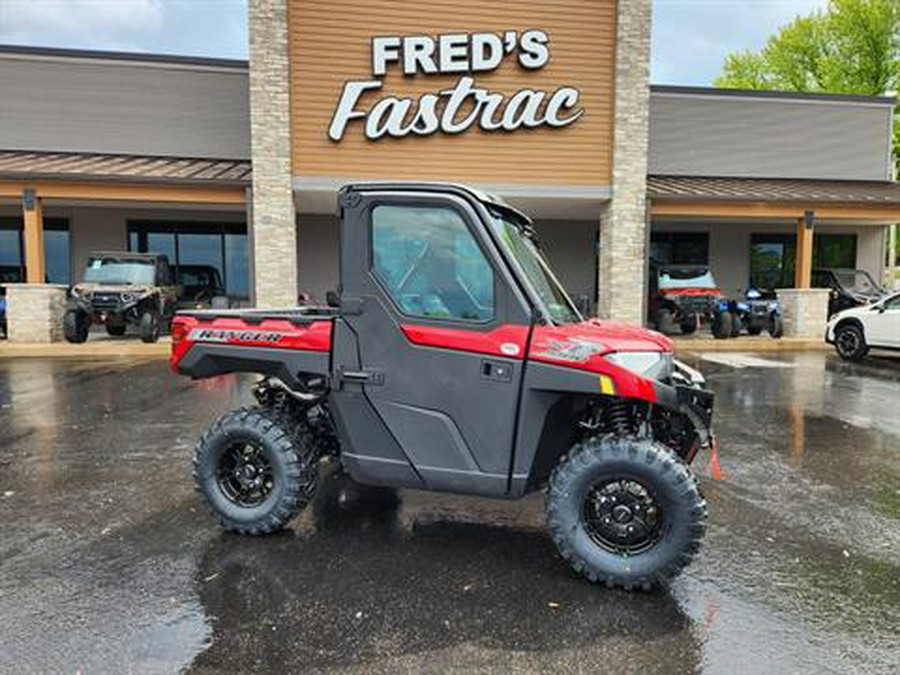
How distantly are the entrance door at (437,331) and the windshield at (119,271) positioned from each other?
12.7 metres

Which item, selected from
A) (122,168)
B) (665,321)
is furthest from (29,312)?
(665,321)

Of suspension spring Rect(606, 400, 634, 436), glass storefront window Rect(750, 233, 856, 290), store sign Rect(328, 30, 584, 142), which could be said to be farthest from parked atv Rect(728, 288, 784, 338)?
suspension spring Rect(606, 400, 634, 436)

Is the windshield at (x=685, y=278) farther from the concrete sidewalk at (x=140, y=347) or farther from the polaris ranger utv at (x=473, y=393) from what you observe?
the polaris ranger utv at (x=473, y=393)

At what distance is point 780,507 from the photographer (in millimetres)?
4633

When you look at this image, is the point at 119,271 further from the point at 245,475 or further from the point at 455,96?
the point at 245,475

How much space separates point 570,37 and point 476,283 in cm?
Answer: 1216

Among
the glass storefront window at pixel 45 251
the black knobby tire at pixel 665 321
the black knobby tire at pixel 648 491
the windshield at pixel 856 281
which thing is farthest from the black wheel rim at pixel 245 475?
the windshield at pixel 856 281

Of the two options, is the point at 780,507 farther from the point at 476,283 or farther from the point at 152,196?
the point at 152,196

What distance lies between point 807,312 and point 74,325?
679 inches

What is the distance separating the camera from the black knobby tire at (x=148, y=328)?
44.9 feet

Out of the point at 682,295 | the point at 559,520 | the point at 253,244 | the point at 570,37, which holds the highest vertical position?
the point at 570,37

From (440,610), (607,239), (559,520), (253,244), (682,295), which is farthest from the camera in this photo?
(682,295)

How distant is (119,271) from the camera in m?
14.4

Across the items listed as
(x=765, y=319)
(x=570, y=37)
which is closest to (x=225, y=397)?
(x=570, y=37)
